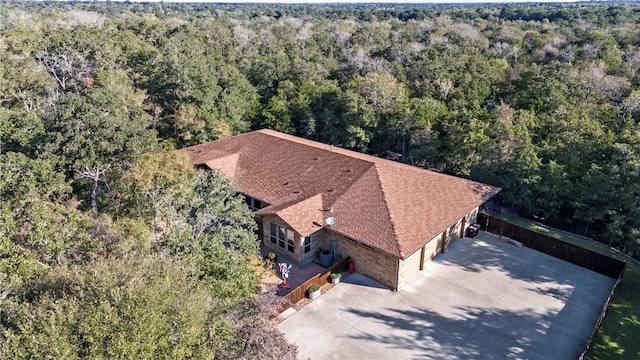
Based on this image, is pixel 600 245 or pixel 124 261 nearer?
pixel 124 261

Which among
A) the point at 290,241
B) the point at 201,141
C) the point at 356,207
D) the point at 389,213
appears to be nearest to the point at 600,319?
the point at 389,213

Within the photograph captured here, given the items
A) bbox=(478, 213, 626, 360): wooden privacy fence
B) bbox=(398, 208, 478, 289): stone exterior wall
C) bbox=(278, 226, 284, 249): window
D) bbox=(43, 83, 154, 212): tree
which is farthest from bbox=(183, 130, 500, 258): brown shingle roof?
bbox=(43, 83, 154, 212): tree

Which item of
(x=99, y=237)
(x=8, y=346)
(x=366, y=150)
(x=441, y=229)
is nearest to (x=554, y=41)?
(x=366, y=150)

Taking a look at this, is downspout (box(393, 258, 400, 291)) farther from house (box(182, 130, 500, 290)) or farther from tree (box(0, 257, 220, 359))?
tree (box(0, 257, 220, 359))

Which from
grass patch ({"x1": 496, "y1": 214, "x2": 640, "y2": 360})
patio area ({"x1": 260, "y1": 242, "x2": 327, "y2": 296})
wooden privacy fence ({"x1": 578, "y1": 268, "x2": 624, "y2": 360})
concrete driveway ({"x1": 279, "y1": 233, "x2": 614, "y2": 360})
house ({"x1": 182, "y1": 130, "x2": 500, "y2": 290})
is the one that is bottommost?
patio area ({"x1": 260, "y1": 242, "x2": 327, "y2": 296})

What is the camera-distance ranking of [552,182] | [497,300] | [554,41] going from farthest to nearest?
[554,41] < [552,182] < [497,300]

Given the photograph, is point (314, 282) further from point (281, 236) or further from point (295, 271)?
point (281, 236)

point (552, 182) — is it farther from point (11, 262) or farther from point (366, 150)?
point (11, 262)
